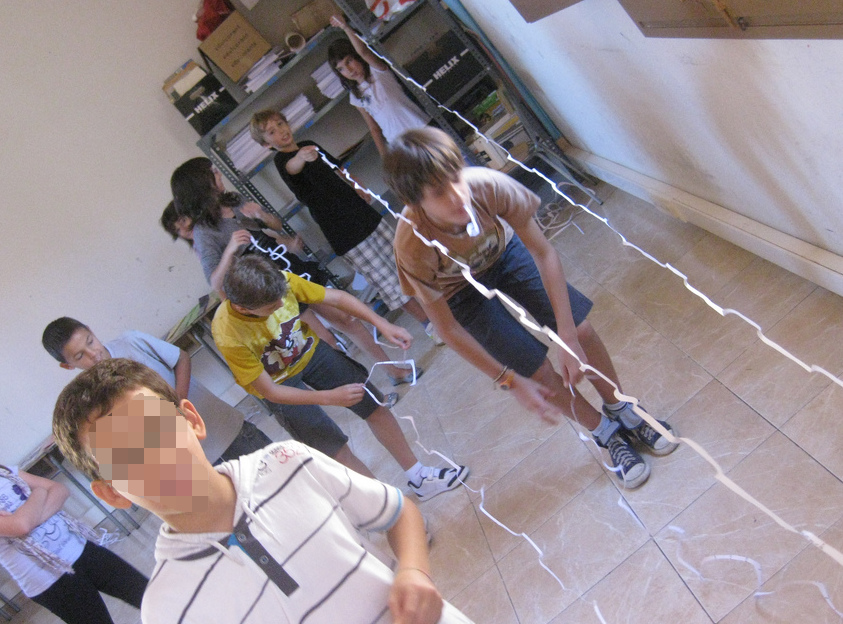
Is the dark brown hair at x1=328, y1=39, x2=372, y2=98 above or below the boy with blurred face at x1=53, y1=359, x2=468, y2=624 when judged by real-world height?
above

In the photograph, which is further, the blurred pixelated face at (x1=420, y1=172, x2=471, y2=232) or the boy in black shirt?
the boy in black shirt

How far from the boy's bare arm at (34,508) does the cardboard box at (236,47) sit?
270 cm

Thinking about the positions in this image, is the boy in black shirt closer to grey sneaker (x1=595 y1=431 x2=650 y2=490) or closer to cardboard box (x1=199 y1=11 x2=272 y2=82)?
cardboard box (x1=199 y1=11 x2=272 y2=82)

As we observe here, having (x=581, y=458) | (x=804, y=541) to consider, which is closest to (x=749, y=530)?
(x=804, y=541)

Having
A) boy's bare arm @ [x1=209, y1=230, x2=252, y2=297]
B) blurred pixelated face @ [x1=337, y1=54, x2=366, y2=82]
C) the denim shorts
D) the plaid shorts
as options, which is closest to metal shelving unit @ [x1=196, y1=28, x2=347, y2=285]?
blurred pixelated face @ [x1=337, y1=54, x2=366, y2=82]

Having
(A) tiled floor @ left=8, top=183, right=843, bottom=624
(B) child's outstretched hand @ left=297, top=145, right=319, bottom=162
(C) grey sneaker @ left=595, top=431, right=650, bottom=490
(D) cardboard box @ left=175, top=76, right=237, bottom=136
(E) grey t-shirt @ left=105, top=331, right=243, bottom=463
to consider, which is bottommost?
(A) tiled floor @ left=8, top=183, right=843, bottom=624

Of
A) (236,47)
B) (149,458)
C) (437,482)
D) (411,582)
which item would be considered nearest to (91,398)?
(149,458)

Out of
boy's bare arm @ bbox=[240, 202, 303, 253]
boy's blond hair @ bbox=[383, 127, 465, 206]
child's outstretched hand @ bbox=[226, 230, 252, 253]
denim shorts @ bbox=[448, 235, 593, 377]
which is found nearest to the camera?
boy's blond hair @ bbox=[383, 127, 465, 206]

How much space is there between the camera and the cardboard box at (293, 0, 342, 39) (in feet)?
13.7

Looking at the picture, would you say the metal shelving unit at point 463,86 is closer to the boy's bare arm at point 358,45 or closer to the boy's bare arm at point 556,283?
the boy's bare arm at point 358,45

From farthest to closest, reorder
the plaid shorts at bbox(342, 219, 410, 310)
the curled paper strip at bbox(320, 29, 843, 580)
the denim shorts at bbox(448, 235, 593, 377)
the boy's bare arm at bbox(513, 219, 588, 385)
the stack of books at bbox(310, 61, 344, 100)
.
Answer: the stack of books at bbox(310, 61, 344, 100), the plaid shorts at bbox(342, 219, 410, 310), the denim shorts at bbox(448, 235, 593, 377), the boy's bare arm at bbox(513, 219, 588, 385), the curled paper strip at bbox(320, 29, 843, 580)

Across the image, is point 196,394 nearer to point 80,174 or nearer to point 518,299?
point 518,299

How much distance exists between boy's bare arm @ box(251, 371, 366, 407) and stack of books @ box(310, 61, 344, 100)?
8.05 feet

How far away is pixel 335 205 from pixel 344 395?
66.4 inches
